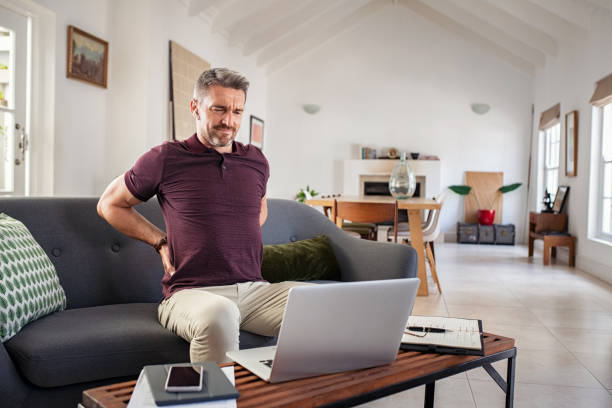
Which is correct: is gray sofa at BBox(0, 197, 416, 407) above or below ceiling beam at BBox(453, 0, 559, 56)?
below

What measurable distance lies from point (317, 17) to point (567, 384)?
6.90m

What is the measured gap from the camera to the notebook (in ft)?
4.69

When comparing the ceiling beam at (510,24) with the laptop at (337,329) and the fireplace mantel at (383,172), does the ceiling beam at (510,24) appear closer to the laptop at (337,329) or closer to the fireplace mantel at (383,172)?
the fireplace mantel at (383,172)

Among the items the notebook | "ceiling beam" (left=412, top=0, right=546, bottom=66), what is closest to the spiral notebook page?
the notebook

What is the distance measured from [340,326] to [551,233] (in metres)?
6.24

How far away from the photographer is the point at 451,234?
9.27 m

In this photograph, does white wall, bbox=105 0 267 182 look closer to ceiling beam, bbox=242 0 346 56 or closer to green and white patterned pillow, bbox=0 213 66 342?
ceiling beam, bbox=242 0 346 56

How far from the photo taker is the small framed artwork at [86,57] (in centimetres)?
455

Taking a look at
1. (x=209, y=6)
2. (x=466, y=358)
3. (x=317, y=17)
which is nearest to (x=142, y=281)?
(x=466, y=358)

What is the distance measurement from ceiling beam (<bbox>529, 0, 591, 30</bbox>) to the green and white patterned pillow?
20.3ft

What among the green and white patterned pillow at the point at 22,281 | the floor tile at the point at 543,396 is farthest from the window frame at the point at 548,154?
the green and white patterned pillow at the point at 22,281

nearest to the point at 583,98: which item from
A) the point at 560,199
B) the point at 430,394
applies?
the point at 560,199

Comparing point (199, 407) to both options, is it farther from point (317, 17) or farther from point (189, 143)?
point (317, 17)

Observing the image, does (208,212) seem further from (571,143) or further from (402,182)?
(571,143)
